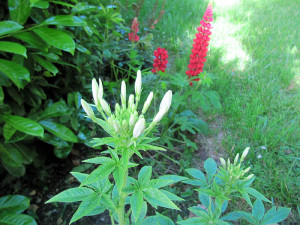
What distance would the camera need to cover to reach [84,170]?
1964 mm

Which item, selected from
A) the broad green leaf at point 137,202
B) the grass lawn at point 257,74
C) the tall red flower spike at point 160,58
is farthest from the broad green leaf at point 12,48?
the grass lawn at point 257,74

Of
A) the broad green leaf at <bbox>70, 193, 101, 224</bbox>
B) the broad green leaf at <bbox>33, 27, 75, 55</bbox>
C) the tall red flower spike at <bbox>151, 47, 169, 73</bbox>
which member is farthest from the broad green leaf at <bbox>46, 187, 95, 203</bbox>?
the tall red flower spike at <bbox>151, 47, 169, 73</bbox>

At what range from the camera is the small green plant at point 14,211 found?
4.38 ft

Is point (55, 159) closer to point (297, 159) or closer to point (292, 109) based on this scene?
point (297, 159)

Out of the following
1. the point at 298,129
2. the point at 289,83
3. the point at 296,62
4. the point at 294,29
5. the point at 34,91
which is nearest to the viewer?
the point at 34,91

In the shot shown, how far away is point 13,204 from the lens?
142 centimetres

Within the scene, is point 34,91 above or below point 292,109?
above

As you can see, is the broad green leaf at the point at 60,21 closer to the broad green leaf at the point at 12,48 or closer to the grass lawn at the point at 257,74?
the broad green leaf at the point at 12,48

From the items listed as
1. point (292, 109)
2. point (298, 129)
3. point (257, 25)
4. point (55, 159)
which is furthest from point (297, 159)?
point (257, 25)

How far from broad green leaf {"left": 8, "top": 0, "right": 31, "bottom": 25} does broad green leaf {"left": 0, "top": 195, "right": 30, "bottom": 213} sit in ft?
3.18

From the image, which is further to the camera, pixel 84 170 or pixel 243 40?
pixel 243 40

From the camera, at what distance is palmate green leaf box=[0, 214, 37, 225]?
4.35 ft

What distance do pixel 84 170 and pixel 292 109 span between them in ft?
6.95

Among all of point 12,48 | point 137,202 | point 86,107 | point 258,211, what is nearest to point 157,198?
point 137,202
